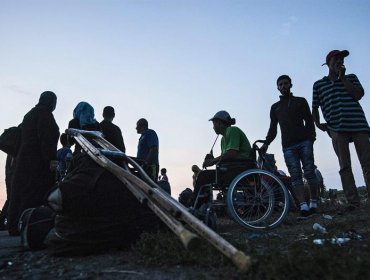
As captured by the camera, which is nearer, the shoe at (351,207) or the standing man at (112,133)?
the shoe at (351,207)

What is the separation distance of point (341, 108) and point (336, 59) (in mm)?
827

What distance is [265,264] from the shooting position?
232cm

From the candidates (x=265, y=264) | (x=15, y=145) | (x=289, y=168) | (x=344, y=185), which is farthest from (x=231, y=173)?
(x=15, y=145)

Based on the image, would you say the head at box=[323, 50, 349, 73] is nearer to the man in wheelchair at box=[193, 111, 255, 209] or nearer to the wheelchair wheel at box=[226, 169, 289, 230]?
the man in wheelchair at box=[193, 111, 255, 209]

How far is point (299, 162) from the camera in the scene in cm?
647

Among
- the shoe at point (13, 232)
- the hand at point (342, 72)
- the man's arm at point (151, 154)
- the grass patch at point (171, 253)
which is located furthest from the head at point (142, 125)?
the grass patch at point (171, 253)

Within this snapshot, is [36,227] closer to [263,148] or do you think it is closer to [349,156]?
[263,148]

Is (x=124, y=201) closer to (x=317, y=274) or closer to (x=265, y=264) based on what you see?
(x=265, y=264)

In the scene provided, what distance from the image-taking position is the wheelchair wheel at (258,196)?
4836mm

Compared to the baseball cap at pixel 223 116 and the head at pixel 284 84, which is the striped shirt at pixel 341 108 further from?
the baseball cap at pixel 223 116

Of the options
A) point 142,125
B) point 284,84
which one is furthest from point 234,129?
point 142,125

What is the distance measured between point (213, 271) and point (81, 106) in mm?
3447

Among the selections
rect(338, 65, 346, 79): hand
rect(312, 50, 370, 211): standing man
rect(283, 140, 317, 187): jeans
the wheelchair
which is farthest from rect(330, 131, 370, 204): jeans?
the wheelchair

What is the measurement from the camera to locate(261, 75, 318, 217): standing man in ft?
20.8
